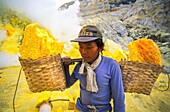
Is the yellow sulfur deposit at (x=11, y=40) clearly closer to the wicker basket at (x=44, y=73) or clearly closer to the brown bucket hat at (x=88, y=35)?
the wicker basket at (x=44, y=73)

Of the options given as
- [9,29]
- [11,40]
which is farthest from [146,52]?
[9,29]

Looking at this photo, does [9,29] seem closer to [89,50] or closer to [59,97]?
[59,97]

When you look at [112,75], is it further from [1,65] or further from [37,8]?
[37,8]

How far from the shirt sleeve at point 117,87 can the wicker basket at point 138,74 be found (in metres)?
0.62

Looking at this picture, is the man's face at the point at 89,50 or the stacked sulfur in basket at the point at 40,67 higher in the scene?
the man's face at the point at 89,50

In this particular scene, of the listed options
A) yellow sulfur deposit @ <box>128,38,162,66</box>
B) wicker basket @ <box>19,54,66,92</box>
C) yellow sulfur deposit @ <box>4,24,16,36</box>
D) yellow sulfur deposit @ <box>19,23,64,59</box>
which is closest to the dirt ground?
wicker basket @ <box>19,54,66,92</box>

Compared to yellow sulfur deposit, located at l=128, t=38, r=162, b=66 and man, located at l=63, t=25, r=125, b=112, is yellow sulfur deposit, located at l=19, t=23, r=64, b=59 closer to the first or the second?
yellow sulfur deposit, located at l=128, t=38, r=162, b=66

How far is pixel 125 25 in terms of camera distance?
4547 millimetres

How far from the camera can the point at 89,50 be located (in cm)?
118

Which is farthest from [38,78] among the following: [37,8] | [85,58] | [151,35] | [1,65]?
[151,35]

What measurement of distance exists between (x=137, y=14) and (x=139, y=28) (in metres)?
0.36

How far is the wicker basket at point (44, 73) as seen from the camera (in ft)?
5.66

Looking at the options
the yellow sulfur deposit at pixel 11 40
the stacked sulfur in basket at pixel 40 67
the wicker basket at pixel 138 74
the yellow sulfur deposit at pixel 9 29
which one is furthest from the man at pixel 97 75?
the yellow sulfur deposit at pixel 9 29

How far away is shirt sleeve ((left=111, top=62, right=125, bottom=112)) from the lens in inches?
45.6
